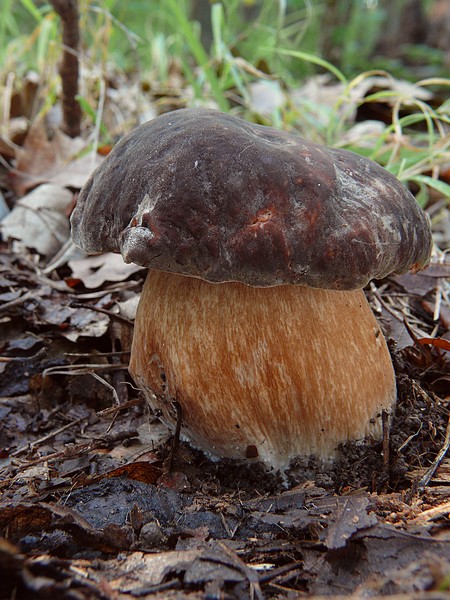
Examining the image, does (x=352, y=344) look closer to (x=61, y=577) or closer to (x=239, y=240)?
(x=239, y=240)

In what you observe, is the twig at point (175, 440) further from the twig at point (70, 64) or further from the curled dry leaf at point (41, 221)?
the twig at point (70, 64)

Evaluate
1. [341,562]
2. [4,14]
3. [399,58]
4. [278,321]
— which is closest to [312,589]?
[341,562]

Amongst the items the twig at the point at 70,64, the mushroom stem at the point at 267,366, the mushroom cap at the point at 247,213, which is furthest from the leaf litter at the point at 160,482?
the twig at the point at 70,64

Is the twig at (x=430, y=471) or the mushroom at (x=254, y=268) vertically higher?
the mushroom at (x=254, y=268)

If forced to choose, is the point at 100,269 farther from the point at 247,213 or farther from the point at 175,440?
the point at 247,213

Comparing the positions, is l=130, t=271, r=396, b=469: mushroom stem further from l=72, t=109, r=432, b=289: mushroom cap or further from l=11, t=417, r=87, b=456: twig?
l=11, t=417, r=87, b=456: twig

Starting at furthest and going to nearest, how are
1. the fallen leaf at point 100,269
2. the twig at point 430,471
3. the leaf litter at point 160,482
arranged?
1. the fallen leaf at point 100,269
2. the twig at point 430,471
3. the leaf litter at point 160,482
